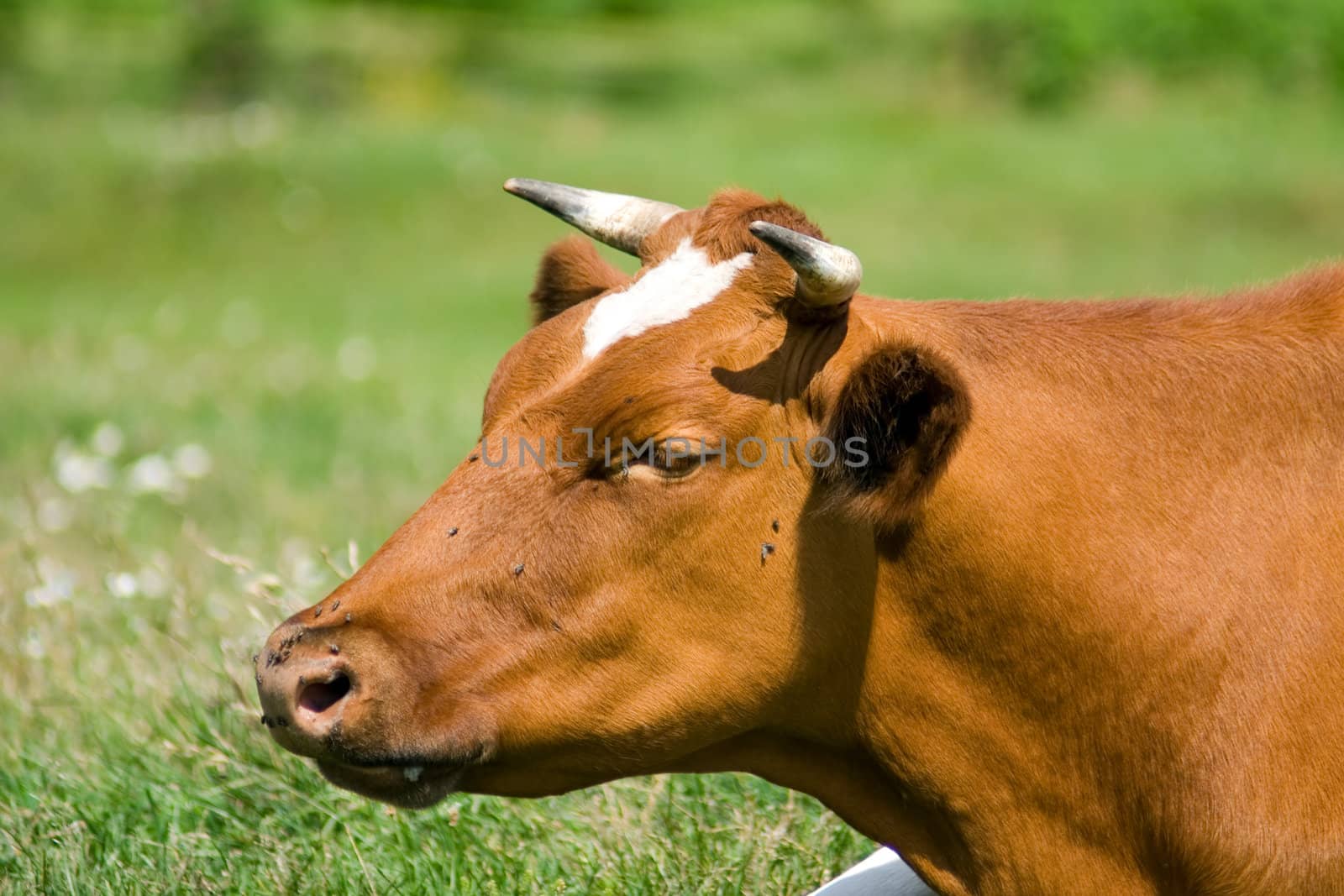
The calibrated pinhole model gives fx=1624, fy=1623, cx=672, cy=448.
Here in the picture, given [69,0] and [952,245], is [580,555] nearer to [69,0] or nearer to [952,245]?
[952,245]

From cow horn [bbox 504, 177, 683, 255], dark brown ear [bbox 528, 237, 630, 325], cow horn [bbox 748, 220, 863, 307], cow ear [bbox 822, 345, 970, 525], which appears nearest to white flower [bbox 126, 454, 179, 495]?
dark brown ear [bbox 528, 237, 630, 325]

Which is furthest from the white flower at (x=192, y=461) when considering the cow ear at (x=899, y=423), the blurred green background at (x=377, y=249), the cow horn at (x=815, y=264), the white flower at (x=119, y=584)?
the cow ear at (x=899, y=423)

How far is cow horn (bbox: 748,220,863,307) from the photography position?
3.08 metres

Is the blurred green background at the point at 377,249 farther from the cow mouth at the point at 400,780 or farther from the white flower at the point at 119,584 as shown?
the cow mouth at the point at 400,780

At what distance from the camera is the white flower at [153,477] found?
7184mm

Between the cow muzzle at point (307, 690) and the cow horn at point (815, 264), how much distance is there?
113 centimetres

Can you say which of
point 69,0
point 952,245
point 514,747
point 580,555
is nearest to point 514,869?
point 514,747

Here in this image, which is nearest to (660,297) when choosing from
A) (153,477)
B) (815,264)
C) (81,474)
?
(815,264)

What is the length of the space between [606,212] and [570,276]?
0.23 meters

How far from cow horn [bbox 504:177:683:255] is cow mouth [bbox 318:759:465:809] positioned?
125 cm

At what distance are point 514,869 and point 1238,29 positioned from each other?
2588 cm

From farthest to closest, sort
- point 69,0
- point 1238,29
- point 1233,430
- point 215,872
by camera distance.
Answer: point 69,0, point 1238,29, point 215,872, point 1233,430

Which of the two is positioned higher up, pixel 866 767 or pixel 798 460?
pixel 798 460

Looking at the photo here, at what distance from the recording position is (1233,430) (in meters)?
3.44
